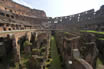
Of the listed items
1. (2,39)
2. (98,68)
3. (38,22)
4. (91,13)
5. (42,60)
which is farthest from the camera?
(38,22)

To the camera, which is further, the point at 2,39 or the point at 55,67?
the point at 2,39

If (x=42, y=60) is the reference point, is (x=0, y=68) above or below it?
below

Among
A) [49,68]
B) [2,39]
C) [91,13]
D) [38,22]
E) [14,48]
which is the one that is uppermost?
[91,13]

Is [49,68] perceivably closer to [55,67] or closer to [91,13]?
[55,67]

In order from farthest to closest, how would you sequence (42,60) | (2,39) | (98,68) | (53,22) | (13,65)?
(53,22), (2,39), (13,65), (42,60), (98,68)

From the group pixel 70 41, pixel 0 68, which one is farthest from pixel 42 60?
pixel 0 68

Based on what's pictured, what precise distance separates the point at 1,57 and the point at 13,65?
2.15m

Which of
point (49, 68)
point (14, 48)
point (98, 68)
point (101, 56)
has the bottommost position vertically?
point (49, 68)

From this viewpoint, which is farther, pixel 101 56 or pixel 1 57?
pixel 1 57

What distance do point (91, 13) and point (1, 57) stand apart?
3347cm

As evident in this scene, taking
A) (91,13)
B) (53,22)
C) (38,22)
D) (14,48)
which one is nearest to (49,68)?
(14,48)

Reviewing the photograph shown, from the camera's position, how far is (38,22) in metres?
32.3

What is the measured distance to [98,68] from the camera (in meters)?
5.41

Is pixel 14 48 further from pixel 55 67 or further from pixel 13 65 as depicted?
pixel 55 67
